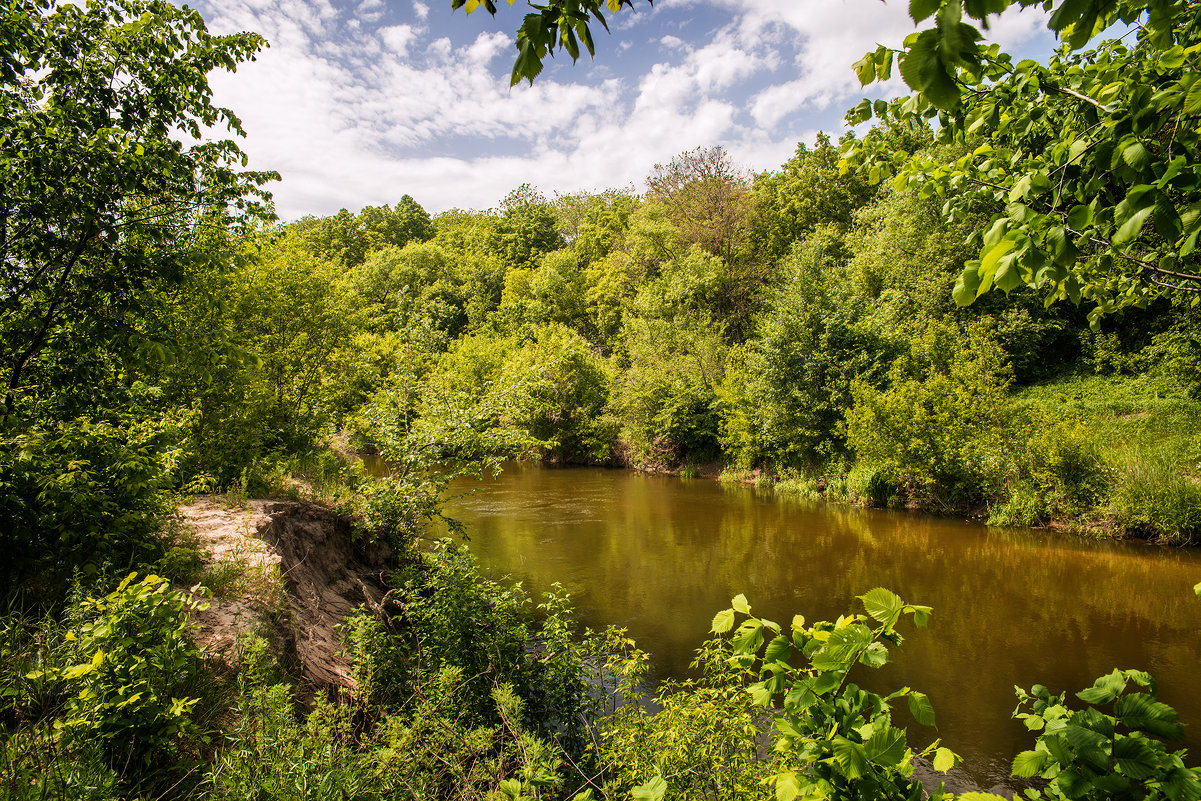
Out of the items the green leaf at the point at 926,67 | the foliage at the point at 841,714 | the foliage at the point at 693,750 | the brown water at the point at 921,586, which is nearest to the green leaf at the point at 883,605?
the foliage at the point at 841,714

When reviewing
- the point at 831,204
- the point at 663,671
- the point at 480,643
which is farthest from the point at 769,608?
the point at 831,204

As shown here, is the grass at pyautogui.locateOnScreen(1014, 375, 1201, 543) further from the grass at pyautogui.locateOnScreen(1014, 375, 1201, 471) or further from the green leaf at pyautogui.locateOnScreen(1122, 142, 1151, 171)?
the green leaf at pyautogui.locateOnScreen(1122, 142, 1151, 171)

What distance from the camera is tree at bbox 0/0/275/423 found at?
4.01m

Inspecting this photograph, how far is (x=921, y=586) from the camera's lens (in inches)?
404

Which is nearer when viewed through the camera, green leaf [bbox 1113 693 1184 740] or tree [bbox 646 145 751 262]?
green leaf [bbox 1113 693 1184 740]

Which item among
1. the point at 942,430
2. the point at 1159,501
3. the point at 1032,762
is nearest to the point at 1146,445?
the point at 1159,501

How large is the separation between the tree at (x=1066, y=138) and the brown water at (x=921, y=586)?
5282mm

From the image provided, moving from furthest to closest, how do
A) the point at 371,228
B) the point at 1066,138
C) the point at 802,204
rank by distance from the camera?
the point at 371,228 → the point at 802,204 → the point at 1066,138

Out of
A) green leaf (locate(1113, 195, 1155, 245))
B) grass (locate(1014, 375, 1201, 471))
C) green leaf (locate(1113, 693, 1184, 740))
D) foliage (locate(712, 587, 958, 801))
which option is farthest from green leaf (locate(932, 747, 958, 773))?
grass (locate(1014, 375, 1201, 471))

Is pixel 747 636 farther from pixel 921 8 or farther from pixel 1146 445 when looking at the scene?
pixel 1146 445

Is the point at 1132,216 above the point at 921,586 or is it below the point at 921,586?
above

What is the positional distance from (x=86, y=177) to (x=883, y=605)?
579 centimetres

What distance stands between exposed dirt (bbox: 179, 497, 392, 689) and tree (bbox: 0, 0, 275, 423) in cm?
193

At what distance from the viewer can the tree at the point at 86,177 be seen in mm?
4012
